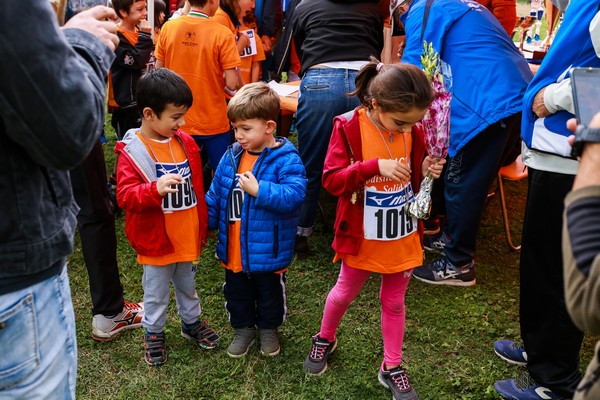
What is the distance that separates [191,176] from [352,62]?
5.17ft

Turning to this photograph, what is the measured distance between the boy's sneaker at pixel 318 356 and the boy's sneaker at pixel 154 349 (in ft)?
2.59

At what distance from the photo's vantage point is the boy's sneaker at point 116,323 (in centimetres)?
323

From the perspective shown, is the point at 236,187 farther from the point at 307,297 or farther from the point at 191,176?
the point at 307,297

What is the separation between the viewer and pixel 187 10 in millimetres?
4352

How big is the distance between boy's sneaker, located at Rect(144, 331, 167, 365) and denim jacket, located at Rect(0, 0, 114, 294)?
1.73 metres

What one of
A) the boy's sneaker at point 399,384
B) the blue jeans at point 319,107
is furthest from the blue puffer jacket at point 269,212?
the blue jeans at point 319,107

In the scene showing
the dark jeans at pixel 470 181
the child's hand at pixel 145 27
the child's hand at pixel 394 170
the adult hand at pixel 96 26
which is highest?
the adult hand at pixel 96 26

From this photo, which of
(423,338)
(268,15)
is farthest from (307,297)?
(268,15)

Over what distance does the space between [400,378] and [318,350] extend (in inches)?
18.3

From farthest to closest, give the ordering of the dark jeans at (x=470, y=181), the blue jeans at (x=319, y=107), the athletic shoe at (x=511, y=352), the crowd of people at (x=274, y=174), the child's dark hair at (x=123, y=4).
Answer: the child's dark hair at (x=123, y=4) < the blue jeans at (x=319, y=107) < the dark jeans at (x=470, y=181) < the athletic shoe at (x=511, y=352) < the crowd of people at (x=274, y=174)

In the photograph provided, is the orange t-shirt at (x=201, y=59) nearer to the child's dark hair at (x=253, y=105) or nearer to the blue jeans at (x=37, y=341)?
the child's dark hair at (x=253, y=105)

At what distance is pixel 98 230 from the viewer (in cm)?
307

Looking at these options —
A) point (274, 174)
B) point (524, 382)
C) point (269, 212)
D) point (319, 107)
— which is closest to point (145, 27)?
point (319, 107)

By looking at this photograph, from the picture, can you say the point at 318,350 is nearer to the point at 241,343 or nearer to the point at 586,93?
the point at 241,343
